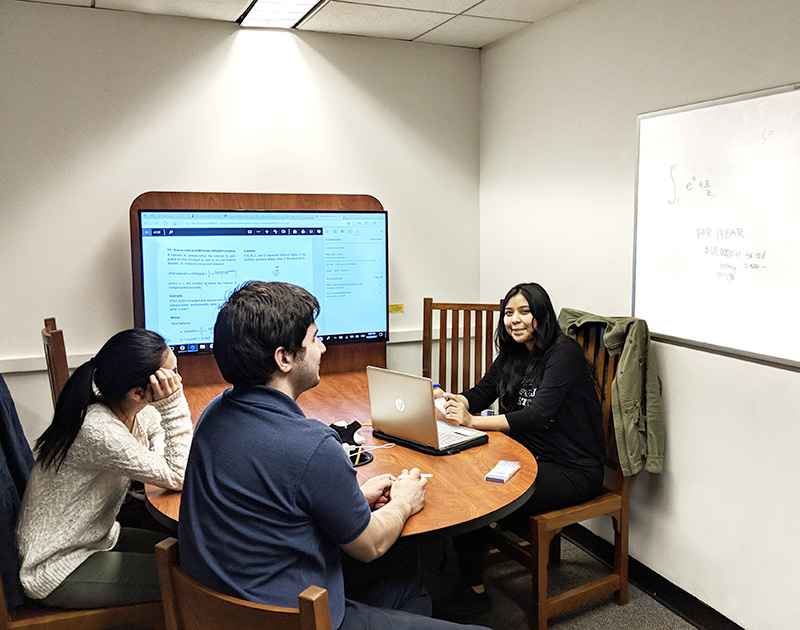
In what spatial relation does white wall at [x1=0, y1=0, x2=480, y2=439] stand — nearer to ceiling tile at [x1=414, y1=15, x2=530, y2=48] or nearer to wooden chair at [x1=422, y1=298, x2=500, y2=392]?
ceiling tile at [x1=414, y1=15, x2=530, y2=48]

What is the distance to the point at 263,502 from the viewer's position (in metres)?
1.38

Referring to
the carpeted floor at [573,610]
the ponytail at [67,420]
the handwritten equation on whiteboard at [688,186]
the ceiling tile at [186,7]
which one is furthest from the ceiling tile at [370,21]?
the carpeted floor at [573,610]

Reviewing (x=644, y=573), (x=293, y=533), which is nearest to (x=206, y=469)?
(x=293, y=533)

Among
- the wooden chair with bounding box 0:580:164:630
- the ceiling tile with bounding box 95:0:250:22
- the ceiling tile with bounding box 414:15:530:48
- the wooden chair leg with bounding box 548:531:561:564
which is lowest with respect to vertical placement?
the wooden chair leg with bounding box 548:531:561:564

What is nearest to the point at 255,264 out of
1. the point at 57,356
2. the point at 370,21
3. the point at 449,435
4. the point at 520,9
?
the point at 57,356

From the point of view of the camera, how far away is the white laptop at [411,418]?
222 centimetres

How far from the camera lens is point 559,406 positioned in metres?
2.61

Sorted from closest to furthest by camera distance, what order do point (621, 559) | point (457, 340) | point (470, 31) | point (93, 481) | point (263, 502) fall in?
point (263, 502) → point (93, 481) → point (621, 559) → point (470, 31) → point (457, 340)

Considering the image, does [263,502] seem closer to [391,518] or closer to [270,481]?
[270,481]

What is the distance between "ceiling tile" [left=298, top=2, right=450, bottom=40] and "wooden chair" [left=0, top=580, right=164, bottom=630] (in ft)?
8.13

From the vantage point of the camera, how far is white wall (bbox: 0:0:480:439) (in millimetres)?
3047

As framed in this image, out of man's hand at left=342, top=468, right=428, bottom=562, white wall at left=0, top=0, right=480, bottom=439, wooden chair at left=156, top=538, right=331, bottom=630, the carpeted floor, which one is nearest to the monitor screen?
white wall at left=0, top=0, right=480, bottom=439

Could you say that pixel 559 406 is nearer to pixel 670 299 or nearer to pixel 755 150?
pixel 670 299

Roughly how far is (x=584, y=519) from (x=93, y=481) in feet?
5.52
